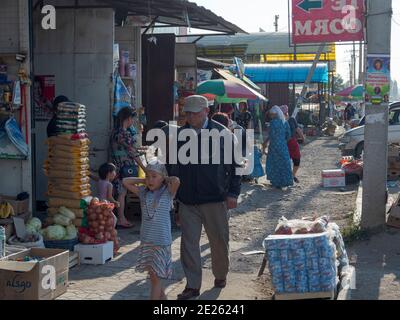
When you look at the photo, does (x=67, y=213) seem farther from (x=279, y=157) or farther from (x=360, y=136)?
(x=360, y=136)

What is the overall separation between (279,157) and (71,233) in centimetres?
685

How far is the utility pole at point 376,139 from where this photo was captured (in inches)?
352

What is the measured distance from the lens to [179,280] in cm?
712

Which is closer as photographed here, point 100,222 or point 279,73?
point 100,222

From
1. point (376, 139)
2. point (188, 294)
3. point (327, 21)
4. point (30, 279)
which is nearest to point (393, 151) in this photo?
point (327, 21)

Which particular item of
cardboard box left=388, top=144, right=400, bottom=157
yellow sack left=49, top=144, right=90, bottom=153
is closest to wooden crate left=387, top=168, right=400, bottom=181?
cardboard box left=388, top=144, right=400, bottom=157

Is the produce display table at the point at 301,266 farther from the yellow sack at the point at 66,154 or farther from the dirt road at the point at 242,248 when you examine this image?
the yellow sack at the point at 66,154

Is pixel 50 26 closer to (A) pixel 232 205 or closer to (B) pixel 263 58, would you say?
(A) pixel 232 205

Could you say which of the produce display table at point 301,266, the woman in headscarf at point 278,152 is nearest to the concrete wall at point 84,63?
the produce display table at point 301,266

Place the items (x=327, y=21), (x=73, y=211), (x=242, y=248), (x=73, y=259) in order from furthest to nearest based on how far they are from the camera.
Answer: (x=327, y=21), (x=242, y=248), (x=73, y=211), (x=73, y=259)

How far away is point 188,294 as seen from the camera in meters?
6.31

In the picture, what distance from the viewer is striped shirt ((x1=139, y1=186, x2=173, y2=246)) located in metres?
5.83

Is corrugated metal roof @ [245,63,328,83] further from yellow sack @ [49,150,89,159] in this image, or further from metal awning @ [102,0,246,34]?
yellow sack @ [49,150,89,159]
